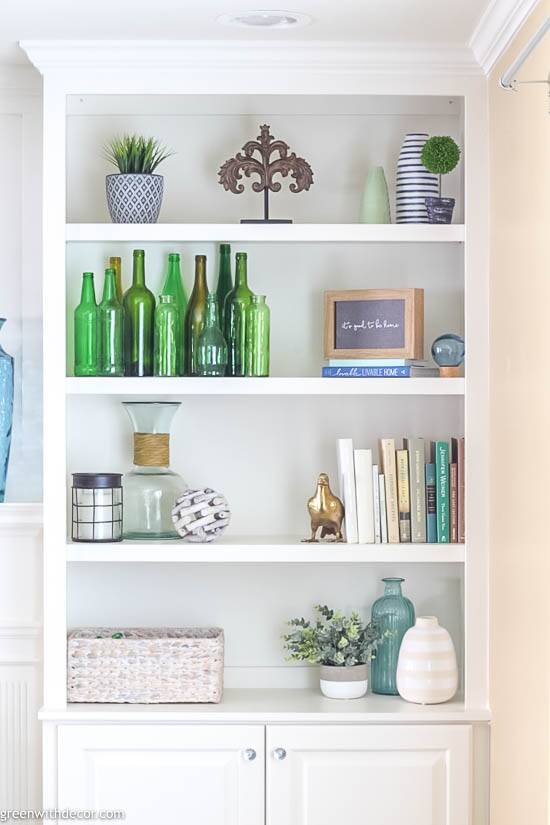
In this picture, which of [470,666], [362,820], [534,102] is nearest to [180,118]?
[534,102]

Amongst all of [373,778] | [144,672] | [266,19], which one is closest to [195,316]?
[266,19]

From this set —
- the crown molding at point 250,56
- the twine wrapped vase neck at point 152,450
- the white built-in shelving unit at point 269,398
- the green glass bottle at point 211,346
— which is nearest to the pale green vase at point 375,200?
the white built-in shelving unit at point 269,398

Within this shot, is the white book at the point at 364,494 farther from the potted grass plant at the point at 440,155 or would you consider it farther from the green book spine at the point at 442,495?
the potted grass plant at the point at 440,155

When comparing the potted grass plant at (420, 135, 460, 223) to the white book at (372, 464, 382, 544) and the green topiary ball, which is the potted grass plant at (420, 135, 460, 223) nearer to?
the green topiary ball

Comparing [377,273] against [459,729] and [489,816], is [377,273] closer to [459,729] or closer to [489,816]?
[459,729]

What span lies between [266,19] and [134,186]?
57 cm

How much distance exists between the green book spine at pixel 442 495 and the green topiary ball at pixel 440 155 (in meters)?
0.74

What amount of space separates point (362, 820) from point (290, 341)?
133 cm

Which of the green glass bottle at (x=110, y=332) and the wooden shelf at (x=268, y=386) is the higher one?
the green glass bottle at (x=110, y=332)

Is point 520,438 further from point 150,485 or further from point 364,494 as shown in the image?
point 150,485

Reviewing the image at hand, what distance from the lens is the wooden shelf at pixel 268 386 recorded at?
9.91 ft

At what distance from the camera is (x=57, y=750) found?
299 centimetres

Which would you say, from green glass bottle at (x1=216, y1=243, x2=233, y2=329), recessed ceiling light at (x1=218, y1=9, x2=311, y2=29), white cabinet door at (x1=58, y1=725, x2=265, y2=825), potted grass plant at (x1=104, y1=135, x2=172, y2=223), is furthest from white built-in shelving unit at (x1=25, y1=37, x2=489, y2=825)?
recessed ceiling light at (x1=218, y1=9, x2=311, y2=29)

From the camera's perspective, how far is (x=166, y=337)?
120 inches
